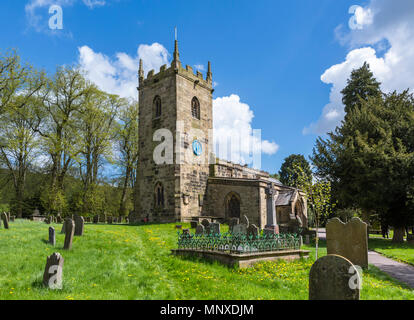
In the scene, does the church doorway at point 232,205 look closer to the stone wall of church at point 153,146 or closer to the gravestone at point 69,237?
the stone wall of church at point 153,146

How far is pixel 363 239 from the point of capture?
10016 millimetres

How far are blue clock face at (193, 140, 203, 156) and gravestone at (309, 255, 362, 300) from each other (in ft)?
70.6

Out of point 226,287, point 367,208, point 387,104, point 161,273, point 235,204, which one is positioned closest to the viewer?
point 226,287

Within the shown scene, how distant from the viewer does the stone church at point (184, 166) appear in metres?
24.4

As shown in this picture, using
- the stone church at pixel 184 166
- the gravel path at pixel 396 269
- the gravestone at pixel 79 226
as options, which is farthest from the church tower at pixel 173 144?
the gravel path at pixel 396 269

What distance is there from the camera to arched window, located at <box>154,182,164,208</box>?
25328mm

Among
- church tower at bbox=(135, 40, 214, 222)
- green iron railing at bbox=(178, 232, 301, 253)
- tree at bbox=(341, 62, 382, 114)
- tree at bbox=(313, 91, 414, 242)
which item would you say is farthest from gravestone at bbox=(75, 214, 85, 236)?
tree at bbox=(341, 62, 382, 114)

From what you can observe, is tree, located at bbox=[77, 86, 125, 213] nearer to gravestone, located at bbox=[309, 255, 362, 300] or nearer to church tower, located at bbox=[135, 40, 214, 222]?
church tower, located at bbox=[135, 40, 214, 222]

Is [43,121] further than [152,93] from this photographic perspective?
Yes

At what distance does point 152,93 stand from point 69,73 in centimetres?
1127

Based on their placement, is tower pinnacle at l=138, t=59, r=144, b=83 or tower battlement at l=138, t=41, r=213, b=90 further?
tower pinnacle at l=138, t=59, r=144, b=83

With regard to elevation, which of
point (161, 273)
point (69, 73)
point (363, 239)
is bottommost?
point (161, 273)

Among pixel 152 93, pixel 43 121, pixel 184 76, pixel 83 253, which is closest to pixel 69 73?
pixel 43 121
